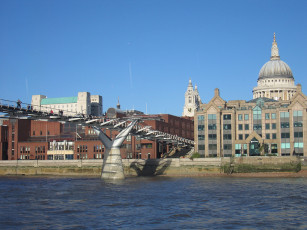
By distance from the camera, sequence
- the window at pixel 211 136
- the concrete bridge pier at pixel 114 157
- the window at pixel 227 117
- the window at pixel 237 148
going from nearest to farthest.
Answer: the concrete bridge pier at pixel 114 157 → the window at pixel 237 148 → the window at pixel 227 117 → the window at pixel 211 136

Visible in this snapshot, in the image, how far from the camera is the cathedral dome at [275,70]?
192 m

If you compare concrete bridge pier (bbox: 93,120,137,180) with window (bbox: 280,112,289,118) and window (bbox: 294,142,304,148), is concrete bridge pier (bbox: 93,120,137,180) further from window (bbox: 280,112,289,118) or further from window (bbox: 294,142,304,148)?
window (bbox: 294,142,304,148)

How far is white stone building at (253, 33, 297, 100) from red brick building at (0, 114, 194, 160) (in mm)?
41392

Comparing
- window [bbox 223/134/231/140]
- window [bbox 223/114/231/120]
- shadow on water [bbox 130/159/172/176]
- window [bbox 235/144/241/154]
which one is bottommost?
shadow on water [bbox 130/159/172/176]

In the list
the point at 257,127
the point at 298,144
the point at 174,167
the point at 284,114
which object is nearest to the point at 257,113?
the point at 257,127

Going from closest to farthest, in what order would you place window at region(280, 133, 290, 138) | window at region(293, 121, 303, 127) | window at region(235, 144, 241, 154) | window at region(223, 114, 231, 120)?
window at region(293, 121, 303, 127) < window at region(280, 133, 290, 138) < window at region(235, 144, 241, 154) < window at region(223, 114, 231, 120)

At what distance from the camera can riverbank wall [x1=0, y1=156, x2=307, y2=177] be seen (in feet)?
337

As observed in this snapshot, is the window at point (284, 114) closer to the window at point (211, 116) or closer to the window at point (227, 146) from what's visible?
the window at point (227, 146)

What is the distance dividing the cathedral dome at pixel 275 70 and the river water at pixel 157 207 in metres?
120

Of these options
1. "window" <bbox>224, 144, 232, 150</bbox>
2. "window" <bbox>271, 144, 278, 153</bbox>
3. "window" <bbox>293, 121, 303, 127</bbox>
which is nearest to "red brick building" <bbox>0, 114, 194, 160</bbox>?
"window" <bbox>224, 144, 232, 150</bbox>

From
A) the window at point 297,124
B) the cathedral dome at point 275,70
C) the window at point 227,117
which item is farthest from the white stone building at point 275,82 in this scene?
the window at point 297,124

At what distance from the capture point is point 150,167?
113875 millimetres

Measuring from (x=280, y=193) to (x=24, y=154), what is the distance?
96516mm

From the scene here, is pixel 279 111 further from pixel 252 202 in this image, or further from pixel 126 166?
pixel 252 202
